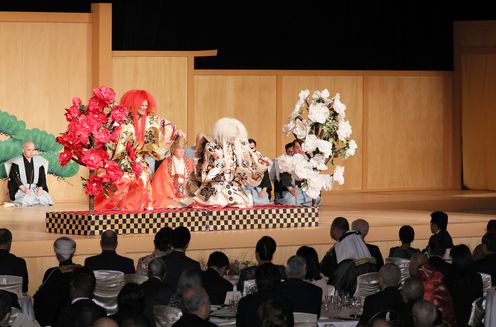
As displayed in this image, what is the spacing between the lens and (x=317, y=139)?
13.9m

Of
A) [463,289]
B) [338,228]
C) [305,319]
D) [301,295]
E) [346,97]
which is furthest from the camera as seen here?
[346,97]

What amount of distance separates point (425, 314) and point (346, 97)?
12.5 metres

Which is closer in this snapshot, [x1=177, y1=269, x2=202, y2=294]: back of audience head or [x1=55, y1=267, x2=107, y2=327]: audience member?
[x1=55, y1=267, x2=107, y2=327]: audience member

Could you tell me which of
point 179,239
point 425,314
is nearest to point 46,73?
point 179,239

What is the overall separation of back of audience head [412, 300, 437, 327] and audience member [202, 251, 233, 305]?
7.02ft

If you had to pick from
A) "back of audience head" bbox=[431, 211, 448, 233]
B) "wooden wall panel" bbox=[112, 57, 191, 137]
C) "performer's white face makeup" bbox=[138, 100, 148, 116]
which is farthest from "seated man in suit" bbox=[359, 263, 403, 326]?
"wooden wall panel" bbox=[112, 57, 191, 137]

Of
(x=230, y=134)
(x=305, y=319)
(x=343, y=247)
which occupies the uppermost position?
(x=230, y=134)

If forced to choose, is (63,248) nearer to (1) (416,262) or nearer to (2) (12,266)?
(2) (12,266)

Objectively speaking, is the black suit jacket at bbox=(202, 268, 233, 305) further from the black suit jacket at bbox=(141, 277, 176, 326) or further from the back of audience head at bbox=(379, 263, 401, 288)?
the back of audience head at bbox=(379, 263, 401, 288)

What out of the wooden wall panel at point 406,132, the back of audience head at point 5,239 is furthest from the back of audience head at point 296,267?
the wooden wall panel at point 406,132

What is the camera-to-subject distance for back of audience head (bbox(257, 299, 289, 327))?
6.49m

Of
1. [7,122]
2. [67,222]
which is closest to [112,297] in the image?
[67,222]

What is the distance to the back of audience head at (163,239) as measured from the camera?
933cm

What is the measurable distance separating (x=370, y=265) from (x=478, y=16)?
10679 millimetres
